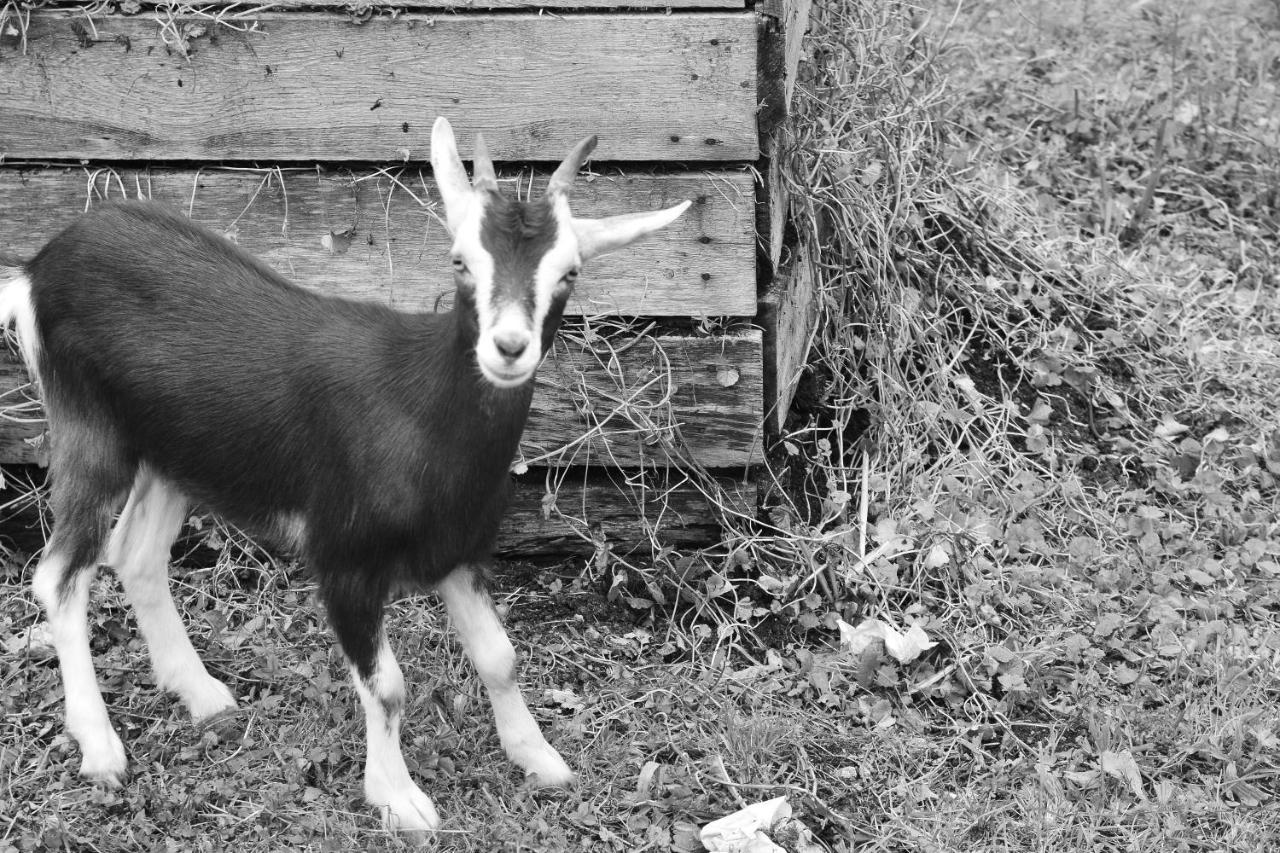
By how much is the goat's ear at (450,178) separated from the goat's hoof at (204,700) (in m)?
1.71

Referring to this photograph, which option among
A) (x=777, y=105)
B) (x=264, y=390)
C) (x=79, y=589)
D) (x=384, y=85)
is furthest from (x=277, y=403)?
(x=777, y=105)

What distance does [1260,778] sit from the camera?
4027 mm

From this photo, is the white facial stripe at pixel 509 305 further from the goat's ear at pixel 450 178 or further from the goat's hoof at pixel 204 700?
the goat's hoof at pixel 204 700

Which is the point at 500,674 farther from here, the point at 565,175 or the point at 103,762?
the point at 565,175

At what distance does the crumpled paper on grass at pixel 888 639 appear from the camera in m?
4.33

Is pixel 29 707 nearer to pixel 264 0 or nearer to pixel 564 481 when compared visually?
pixel 564 481

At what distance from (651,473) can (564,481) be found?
288mm

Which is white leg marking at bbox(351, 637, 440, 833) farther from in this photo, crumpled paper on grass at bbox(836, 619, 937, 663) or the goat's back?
crumpled paper on grass at bbox(836, 619, 937, 663)

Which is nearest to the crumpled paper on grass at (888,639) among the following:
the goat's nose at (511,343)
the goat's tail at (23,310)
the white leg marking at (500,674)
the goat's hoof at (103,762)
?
the white leg marking at (500,674)

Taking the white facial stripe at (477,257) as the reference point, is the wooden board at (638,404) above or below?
below

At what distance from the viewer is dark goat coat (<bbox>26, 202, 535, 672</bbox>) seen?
360cm

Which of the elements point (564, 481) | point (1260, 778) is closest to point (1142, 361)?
point (1260, 778)

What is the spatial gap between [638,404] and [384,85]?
4.06 ft

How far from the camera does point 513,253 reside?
3242 mm
